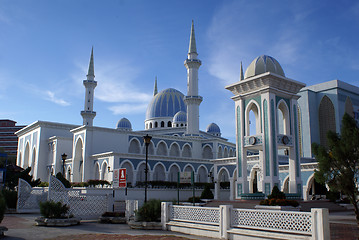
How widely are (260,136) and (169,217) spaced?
34.0 feet

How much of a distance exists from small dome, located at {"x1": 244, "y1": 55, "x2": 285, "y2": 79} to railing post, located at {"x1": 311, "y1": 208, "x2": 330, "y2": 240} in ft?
49.2

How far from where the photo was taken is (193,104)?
47344 mm

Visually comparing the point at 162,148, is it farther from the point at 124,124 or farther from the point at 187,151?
the point at 124,124

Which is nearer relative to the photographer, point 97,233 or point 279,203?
point 97,233

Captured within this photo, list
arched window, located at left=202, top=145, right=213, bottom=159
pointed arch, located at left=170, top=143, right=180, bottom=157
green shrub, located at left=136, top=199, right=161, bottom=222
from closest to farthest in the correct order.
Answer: green shrub, located at left=136, top=199, right=161, bottom=222
pointed arch, located at left=170, top=143, right=180, bottom=157
arched window, located at left=202, top=145, right=213, bottom=159

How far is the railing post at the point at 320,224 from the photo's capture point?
8742 mm

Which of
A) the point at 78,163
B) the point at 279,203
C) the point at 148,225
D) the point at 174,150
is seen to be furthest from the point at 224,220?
the point at 174,150

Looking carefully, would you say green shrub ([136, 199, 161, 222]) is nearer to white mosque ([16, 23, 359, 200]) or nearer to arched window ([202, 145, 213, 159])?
white mosque ([16, 23, 359, 200])

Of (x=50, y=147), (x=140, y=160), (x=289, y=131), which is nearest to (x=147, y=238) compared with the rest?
(x=289, y=131)

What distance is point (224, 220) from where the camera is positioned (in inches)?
446

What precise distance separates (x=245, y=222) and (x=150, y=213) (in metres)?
4.54

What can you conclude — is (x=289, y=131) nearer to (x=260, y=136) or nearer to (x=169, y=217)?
(x=260, y=136)

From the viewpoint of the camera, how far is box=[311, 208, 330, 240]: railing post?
8742 mm

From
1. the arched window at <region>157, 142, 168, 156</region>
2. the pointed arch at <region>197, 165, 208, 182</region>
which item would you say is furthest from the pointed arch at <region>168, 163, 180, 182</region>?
the arched window at <region>157, 142, 168, 156</region>
